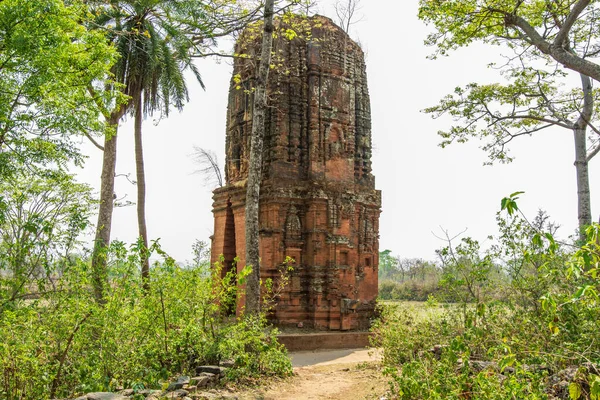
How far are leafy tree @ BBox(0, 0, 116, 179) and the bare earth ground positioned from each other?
4775 millimetres

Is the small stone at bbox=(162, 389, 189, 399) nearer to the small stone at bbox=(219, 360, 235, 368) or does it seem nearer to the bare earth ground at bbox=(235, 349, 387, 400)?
the bare earth ground at bbox=(235, 349, 387, 400)

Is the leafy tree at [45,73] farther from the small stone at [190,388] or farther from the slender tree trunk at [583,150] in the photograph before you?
the slender tree trunk at [583,150]

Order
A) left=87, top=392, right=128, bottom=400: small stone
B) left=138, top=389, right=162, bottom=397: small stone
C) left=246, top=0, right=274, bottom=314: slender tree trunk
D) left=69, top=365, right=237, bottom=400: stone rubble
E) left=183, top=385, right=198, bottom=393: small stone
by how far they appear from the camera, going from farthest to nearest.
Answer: left=246, top=0, right=274, bottom=314: slender tree trunk
left=183, top=385, right=198, bottom=393: small stone
left=138, top=389, right=162, bottom=397: small stone
left=69, top=365, right=237, bottom=400: stone rubble
left=87, top=392, right=128, bottom=400: small stone

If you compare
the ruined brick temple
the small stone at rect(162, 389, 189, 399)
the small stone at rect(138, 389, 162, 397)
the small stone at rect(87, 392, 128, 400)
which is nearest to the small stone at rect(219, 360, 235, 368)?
the small stone at rect(162, 389, 189, 399)

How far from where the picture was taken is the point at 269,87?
14.5 meters

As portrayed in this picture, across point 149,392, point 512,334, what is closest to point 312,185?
point 512,334

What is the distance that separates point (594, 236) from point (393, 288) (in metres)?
32.2

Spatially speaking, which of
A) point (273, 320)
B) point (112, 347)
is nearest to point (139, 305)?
point (112, 347)

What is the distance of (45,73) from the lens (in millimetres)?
6941

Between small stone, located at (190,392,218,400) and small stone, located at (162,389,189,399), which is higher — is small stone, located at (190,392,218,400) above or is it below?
below

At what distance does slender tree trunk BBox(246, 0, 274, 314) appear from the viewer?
8.71m

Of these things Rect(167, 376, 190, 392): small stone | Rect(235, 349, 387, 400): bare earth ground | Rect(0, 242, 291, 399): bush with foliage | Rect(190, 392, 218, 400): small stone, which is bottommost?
Rect(235, 349, 387, 400): bare earth ground

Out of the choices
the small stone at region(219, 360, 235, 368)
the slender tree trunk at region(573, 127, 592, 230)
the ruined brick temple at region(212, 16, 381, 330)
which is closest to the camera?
the small stone at region(219, 360, 235, 368)

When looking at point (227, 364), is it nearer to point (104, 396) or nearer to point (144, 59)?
point (104, 396)
